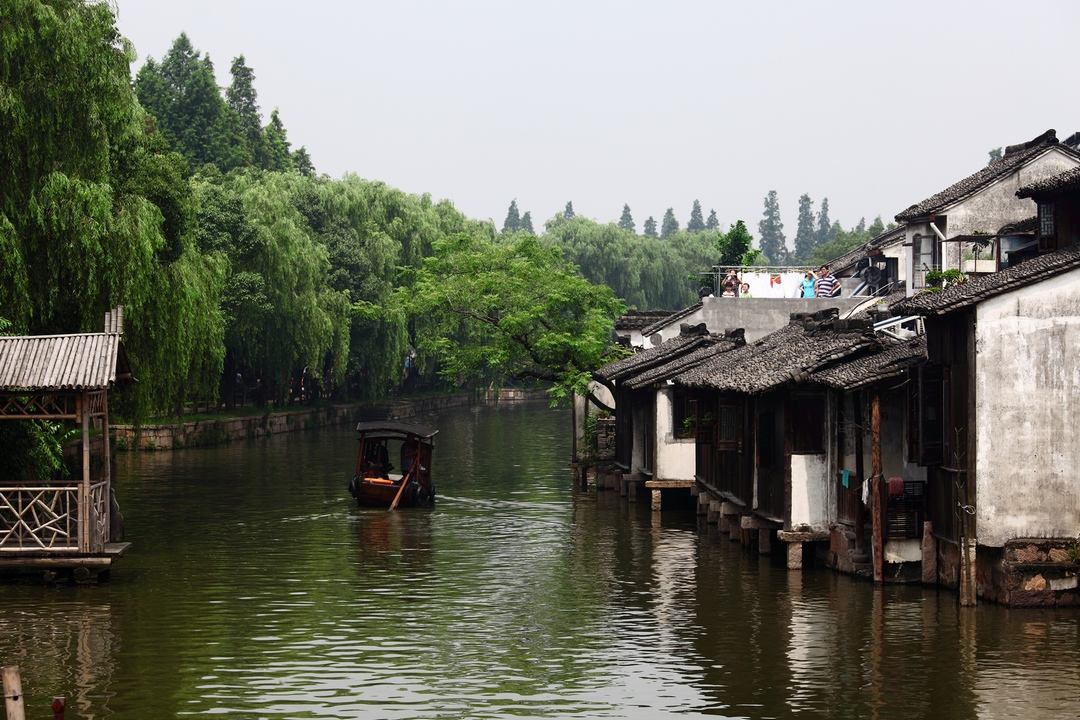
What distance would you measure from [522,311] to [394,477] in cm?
1001

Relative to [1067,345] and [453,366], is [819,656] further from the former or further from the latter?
[453,366]

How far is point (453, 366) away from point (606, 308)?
17.5 feet

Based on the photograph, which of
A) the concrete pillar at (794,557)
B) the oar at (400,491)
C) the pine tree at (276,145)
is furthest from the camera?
the pine tree at (276,145)

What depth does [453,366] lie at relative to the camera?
49.5 meters

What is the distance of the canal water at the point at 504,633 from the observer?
1756cm

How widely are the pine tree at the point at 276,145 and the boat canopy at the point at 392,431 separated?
6801cm

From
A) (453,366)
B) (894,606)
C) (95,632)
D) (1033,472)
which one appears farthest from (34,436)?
(453,366)

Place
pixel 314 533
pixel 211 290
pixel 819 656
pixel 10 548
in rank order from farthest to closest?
pixel 211 290 < pixel 314 533 < pixel 10 548 < pixel 819 656

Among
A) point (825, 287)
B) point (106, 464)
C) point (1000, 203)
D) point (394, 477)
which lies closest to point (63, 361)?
point (106, 464)

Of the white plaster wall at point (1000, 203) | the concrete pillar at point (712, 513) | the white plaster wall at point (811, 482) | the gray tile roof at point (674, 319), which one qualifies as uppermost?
the white plaster wall at point (1000, 203)

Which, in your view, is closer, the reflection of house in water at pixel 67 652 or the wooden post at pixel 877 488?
the reflection of house in water at pixel 67 652

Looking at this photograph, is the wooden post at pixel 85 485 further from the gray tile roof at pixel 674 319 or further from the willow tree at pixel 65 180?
the gray tile roof at pixel 674 319

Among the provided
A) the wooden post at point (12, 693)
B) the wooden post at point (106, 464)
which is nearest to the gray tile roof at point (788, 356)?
the wooden post at point (106, 464)

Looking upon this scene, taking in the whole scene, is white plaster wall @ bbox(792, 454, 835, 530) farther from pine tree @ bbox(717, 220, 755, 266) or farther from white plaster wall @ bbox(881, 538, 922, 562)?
pine tree @ bbox(717, 220, 755, 266)
